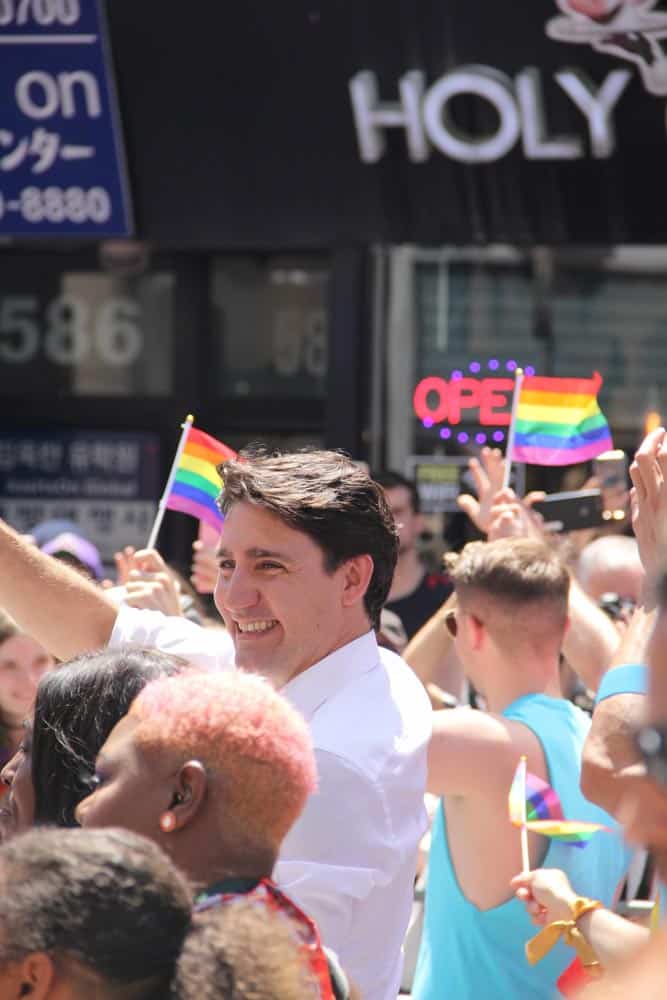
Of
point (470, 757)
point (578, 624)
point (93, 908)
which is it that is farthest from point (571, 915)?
A: point (578, 624)

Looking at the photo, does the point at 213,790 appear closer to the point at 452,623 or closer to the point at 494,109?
the point at 452,623

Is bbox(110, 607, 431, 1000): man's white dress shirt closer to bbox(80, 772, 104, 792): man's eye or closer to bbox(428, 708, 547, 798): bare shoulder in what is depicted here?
bbox(80, 772, 104, 792): man's eye

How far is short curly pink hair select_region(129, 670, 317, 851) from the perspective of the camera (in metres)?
1.89

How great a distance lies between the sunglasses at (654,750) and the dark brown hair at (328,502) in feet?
4.87

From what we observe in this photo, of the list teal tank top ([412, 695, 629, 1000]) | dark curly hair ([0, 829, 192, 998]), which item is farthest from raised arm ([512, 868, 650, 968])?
dark curly hair ([0, 829, 192, 998])

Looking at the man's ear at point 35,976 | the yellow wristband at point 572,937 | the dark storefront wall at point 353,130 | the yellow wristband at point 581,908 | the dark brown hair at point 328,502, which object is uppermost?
the dark storefront wall at point 353,130

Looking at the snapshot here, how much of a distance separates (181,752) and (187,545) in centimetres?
627

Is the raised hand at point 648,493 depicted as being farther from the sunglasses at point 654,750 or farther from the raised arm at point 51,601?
the sunglasses at point 654,750

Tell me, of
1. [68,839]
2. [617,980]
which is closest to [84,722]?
[68,839]

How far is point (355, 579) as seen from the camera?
2.73m

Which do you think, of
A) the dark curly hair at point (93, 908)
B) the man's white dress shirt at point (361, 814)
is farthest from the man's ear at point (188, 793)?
the man's white dress shirt at point (361, 814)

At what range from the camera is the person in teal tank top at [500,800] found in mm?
3260

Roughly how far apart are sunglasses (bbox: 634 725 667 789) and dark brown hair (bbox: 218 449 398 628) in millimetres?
1483

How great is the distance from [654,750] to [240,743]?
777 mm
